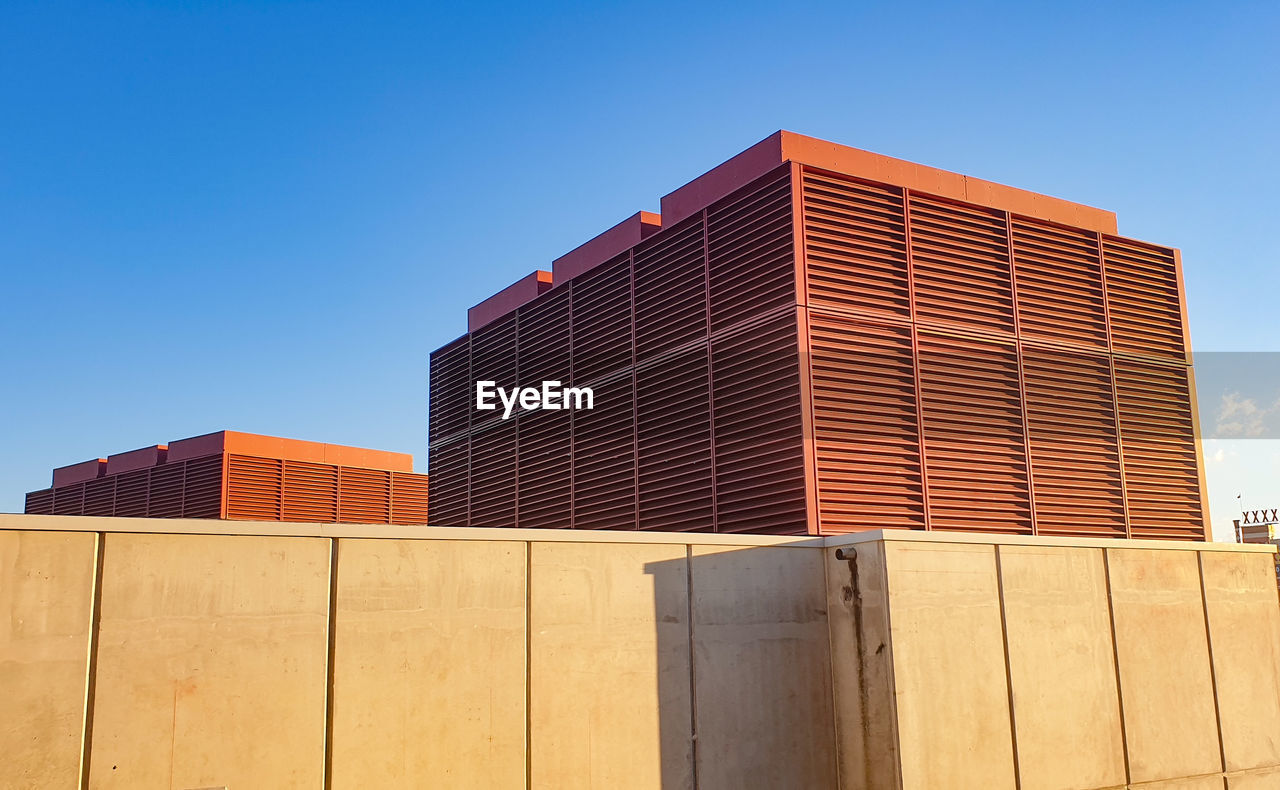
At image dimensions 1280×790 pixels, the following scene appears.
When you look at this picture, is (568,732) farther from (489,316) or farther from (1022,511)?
(489,316)

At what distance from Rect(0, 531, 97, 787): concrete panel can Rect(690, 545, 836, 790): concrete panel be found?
6.03 metres

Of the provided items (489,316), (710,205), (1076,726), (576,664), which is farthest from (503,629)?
(489,316)

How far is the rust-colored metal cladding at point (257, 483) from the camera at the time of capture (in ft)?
101

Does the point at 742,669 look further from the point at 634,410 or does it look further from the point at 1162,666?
the point at 634,410

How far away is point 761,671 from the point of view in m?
11.6

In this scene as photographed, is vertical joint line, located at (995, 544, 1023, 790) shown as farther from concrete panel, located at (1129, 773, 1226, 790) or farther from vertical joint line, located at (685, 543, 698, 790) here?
vertical joint line, located at (685, 543, 698, 790)

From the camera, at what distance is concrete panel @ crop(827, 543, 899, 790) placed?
11.2 metres

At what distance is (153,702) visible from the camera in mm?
8469

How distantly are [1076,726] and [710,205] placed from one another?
9209 mm

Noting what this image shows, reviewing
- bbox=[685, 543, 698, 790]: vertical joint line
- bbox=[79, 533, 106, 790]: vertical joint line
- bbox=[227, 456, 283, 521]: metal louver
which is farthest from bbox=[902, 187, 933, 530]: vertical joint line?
bbox=[227, 456, 283, 521]: metal louver

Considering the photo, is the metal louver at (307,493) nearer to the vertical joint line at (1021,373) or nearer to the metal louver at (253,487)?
the metal louver at (253,487)

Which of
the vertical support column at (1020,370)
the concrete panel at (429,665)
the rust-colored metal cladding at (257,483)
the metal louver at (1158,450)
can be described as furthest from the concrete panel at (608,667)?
the rust-colored metal cladding at (257,483)

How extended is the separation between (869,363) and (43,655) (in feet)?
36.4

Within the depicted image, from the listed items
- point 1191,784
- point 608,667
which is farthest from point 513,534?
point 1191,784
